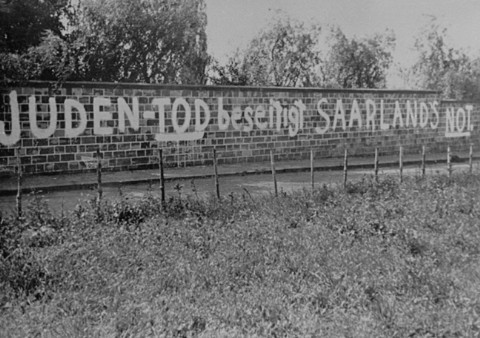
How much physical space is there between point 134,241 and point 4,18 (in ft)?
59.2

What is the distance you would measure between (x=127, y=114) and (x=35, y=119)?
239 centimetres

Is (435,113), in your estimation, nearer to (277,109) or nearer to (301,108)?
(301,108)

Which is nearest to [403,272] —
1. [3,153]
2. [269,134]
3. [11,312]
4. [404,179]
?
[11,312]

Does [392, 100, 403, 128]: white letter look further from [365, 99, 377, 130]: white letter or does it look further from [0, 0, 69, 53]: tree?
[0, 0, 69, 53]: tree

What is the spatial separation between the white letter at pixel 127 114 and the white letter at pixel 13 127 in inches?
101

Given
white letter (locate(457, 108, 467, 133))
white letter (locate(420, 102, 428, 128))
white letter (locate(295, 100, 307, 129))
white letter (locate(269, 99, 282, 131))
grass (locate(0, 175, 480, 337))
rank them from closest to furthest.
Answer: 1. grass (locate(0, 175, 480, 337))
2. white letter (locate(269, 99, 282, 131))
3. white letter (locate(295, 100, 307, 129))
4. white letter (locate(420, 102, 428, 128))
5. white letter (locate(457, 108, 467, 133))

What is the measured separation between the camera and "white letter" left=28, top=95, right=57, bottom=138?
13.1 meters

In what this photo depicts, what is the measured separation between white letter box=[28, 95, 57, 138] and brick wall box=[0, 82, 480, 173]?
0.02 metres

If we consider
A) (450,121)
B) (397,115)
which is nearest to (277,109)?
(397,115)

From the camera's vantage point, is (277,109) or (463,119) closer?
(277,109)

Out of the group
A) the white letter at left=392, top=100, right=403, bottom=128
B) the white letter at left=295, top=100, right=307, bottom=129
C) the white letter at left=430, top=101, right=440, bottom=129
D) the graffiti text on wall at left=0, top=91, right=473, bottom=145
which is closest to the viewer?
the graffiti text on wall at left=0, top=91, right=473, bottom=145

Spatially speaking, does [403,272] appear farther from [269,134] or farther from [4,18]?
[4,18]

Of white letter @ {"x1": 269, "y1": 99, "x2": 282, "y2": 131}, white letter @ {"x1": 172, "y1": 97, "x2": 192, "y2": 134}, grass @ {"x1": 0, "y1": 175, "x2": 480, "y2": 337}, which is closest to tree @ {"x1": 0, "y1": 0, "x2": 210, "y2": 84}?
white letter @ {"x1": 172, "y1": 97, "x2": 192, "y2": 134}

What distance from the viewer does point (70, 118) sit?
13656 millimetres
